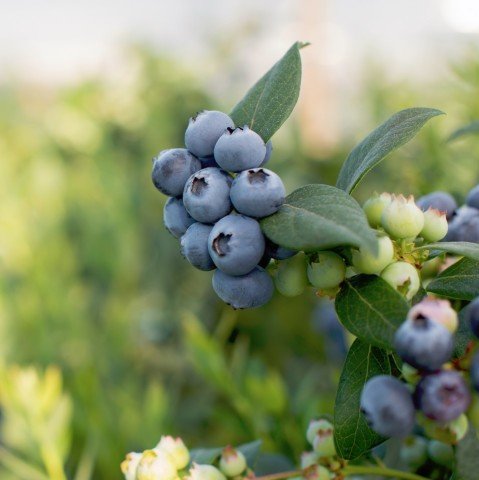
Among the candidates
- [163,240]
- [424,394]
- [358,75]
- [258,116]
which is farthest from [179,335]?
[424,394]

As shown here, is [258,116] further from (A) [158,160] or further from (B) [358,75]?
(B) [358,75]

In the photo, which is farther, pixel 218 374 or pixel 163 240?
pixel 163 240

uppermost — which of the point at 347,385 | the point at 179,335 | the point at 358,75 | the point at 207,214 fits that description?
the point at 358,75

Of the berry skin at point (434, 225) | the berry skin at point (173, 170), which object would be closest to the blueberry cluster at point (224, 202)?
the berry skin at point (173, 170)

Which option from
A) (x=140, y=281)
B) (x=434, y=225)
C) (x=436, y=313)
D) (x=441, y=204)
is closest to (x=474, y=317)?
(x=436, y=313)

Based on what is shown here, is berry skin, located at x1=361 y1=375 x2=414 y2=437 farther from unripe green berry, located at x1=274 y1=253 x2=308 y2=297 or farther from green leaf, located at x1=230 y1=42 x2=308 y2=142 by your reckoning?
green leaf, located at x1=230 y1=42 x2=308 y2=142

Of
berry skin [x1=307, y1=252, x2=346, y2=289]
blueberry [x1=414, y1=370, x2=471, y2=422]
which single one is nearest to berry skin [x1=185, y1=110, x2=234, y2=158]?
berry skin [x1=307, y1=252, x2=346, y2=289]

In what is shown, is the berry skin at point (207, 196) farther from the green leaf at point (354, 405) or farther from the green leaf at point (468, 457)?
the green leaf at point (468, 457)

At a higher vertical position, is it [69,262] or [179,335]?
[69,262]
